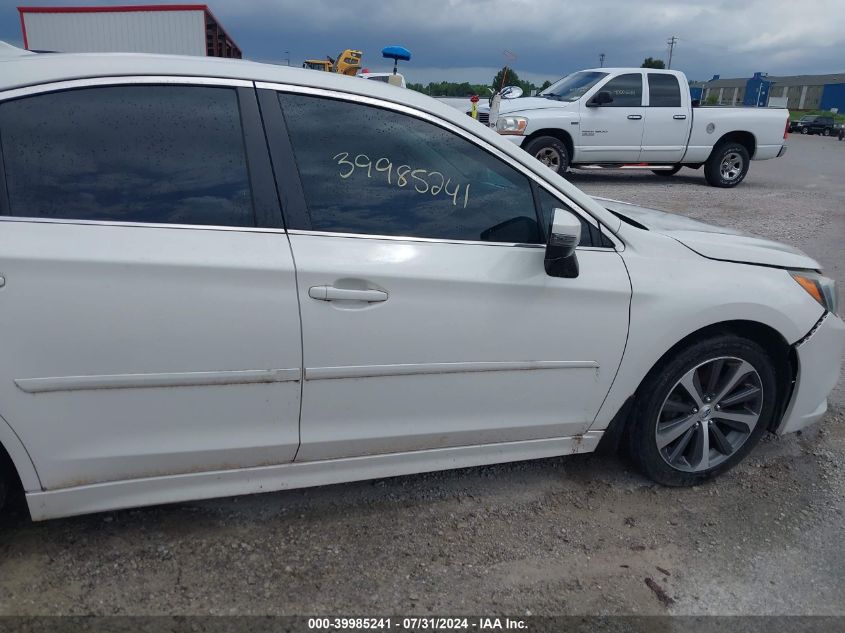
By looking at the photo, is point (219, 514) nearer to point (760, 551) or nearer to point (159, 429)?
point (159, 429)

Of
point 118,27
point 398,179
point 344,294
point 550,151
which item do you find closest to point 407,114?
point 398,179

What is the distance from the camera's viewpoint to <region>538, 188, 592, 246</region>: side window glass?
8.87 feet

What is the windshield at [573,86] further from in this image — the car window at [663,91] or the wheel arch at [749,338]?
the wheel arch at [749,338]

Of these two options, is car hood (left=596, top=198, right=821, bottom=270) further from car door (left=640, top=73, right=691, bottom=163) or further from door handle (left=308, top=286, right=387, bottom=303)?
car door (left=640, top=73, right=691, bottom=163)

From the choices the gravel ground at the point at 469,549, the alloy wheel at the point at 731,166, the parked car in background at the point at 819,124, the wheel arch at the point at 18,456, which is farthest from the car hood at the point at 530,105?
the parked car in background at the point at 819,124

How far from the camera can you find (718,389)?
3.06 m

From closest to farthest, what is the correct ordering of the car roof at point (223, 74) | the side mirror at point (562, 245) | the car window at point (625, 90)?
the car roof at point (223, 74) → the side mirror at point (562, 245) → the car window at point (625, 90)

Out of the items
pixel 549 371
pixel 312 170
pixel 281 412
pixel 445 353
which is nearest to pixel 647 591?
pixel 549 371

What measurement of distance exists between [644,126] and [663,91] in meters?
0.77

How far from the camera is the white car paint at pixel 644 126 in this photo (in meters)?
11.2

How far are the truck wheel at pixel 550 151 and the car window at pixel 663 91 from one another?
75.3 inches

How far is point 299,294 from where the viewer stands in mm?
2309

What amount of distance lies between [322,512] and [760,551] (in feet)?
5.92

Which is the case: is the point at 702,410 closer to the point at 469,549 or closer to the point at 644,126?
the point at 469,549
